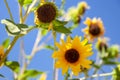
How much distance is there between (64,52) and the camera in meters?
0.97

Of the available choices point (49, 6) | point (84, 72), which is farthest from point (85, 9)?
point (49, 6)

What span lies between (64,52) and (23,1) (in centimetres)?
27

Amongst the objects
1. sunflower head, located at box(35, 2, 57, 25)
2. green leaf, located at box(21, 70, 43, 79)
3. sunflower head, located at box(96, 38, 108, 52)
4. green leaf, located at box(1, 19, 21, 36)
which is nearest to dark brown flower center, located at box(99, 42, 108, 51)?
sunflower head, located at box(96, 38, 108, 52)

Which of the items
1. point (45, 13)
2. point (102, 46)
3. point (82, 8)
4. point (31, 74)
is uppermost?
point (82, 8)

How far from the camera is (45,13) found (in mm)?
767

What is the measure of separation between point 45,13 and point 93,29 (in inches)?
54.9

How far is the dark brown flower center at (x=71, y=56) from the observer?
0.99 meters

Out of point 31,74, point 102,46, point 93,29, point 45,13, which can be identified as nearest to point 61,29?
point 45,13

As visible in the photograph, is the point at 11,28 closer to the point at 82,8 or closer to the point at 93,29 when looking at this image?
the point at 93,29

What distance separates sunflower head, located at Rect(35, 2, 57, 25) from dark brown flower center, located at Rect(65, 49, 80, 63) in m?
0.22

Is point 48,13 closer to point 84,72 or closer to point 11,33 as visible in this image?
point 11,33

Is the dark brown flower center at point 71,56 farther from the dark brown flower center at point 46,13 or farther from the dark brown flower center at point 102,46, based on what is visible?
the dark brown flower center at point 102,46

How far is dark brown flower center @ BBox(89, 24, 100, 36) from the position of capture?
83.9 inches

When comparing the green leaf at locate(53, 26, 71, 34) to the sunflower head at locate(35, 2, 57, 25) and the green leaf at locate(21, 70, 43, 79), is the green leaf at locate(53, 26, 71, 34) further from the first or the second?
the green leaf at locate(21, 70, 43, 79)
